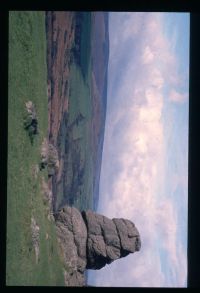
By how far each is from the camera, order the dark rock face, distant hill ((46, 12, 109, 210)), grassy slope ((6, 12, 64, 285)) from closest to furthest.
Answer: grassy slope ((6, 12, 64, 285))
the dark rock face
distant hill ((46, 12, 109, 210))

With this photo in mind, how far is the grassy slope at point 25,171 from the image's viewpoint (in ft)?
89.0

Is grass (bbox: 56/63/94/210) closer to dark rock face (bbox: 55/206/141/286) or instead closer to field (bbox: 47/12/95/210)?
field (bbox: 47/12/95/210)

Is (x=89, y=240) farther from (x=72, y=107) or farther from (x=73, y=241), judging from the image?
(x=72, y=107)

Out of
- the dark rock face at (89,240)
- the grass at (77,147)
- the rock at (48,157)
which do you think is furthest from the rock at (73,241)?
the grass at (77,147)

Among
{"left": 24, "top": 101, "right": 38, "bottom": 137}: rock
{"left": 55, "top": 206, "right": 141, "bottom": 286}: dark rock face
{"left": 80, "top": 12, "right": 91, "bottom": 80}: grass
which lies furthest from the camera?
{"left": 80, "top": 12, "right": 91, "bottom": 80}: grass

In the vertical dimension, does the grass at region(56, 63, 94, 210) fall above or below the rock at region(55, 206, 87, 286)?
above

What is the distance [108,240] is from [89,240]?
1673 millimetres

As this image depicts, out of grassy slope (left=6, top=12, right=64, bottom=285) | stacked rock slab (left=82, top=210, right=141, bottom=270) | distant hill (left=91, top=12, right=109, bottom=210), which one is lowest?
stacked rock slab (left=82, top=210, right=141, bottom=270)

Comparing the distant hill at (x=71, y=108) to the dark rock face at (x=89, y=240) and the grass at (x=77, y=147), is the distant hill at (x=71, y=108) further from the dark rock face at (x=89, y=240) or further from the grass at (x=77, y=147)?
the dark rock face at (x=89, y=240)

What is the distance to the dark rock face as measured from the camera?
40.8 metres

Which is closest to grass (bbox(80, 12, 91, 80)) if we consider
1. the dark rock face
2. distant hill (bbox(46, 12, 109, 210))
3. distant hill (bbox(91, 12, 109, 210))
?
distant hill (bbox(46, 12, 109, 210))

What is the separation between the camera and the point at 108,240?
42.6 m

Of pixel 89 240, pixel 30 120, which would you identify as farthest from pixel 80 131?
pixel 30 120
